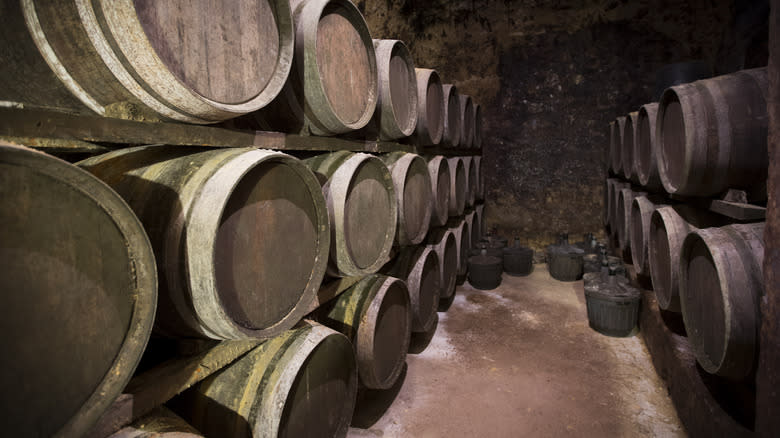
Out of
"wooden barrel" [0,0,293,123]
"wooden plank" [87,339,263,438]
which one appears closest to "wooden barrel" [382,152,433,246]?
"wooden barrel" [0,0,293,123]

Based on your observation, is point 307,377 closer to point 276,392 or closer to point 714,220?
point 276,392

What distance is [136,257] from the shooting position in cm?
99

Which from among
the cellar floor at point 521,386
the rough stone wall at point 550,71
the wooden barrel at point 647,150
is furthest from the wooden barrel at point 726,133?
the rough stone wall at point 550,71

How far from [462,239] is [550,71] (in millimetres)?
3751

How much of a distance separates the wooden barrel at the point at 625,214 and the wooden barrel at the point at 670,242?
4.57 ft

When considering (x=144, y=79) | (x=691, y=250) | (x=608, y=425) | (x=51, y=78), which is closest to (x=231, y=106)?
(x=144, y=79)

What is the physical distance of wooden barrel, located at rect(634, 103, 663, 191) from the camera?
3.25m

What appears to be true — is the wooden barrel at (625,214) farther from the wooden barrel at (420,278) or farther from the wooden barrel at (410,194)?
the wooden barrel at (410,194)

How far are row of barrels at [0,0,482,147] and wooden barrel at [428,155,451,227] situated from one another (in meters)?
1.53

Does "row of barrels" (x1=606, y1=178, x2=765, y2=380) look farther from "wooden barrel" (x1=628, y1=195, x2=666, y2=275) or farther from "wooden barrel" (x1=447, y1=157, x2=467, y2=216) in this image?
"wooden barrel" (x1=447, y1=157, x2=467, y2=216)

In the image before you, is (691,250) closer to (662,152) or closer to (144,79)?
(662,152)

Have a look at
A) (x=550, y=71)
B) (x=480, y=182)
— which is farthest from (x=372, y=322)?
(x=550, y=71)

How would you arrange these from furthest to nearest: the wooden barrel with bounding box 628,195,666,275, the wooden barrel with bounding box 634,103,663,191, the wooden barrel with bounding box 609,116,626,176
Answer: the wooden barrel with bounding box 609,116,626,176 < the wooden barrel with bounding box 628,195,666,275 < the wooden barrel with bounding box 634,103,663,191

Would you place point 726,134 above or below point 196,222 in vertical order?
above
